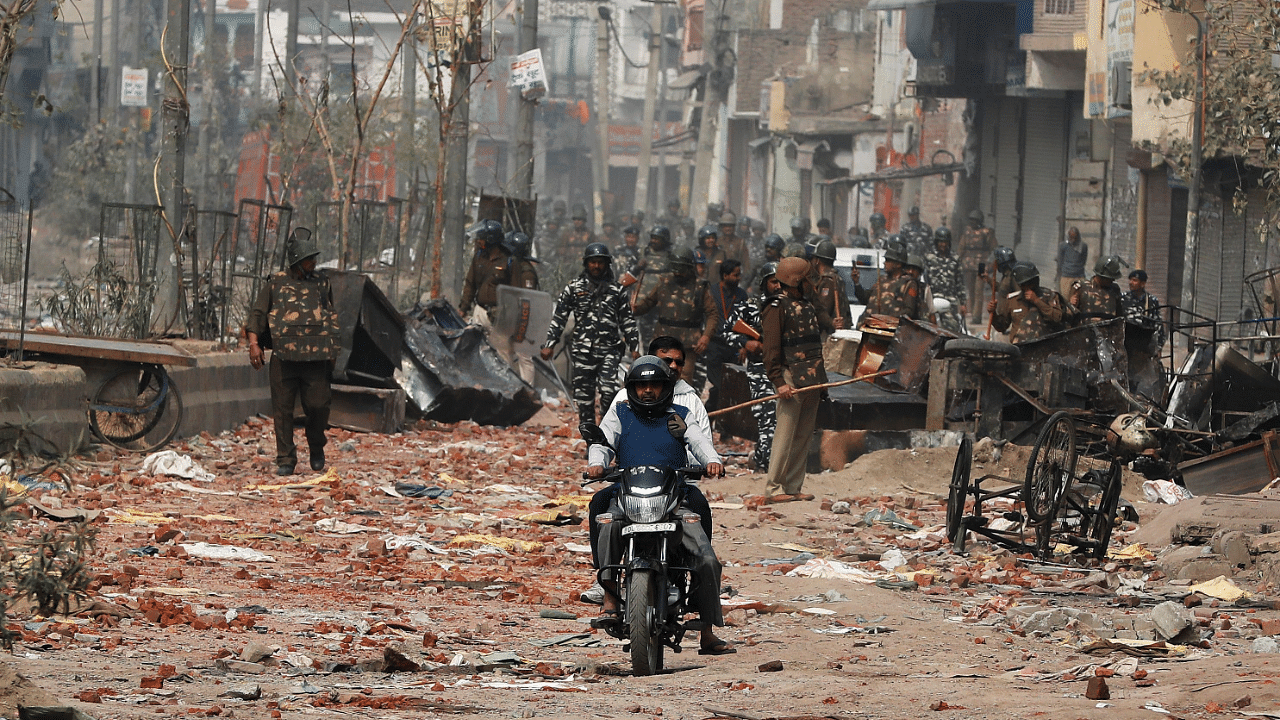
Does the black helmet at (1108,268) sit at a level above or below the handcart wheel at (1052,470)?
above

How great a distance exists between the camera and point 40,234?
45062 mm

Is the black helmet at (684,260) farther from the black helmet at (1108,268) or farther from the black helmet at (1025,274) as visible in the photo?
the black helmet at (1108,268)

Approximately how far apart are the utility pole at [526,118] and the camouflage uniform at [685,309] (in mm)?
9307

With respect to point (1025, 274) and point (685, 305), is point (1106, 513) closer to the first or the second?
point (1025, 274)

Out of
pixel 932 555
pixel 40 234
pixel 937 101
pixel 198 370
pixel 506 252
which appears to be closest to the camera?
pixel 932 555

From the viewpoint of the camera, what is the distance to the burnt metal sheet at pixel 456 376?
1723 centimetres

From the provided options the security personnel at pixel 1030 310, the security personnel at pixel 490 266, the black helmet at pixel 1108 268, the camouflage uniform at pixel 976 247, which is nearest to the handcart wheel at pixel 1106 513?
the security personnel at pixel 1030 310

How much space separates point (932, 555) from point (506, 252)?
33.3 feet

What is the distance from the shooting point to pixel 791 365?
12852mm

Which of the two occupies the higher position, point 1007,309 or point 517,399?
point 1007,309

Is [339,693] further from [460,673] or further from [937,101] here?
[937,101]

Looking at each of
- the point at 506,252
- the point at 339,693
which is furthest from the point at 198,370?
the point at 339,693

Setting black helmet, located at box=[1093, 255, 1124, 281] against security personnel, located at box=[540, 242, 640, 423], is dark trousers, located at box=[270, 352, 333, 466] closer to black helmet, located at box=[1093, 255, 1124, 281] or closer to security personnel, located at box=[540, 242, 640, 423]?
security personnel, located at box=[540, 242, 640, 423]

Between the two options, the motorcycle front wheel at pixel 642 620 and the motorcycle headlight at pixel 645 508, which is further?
the motorcycle headlight at pixel 645 508
